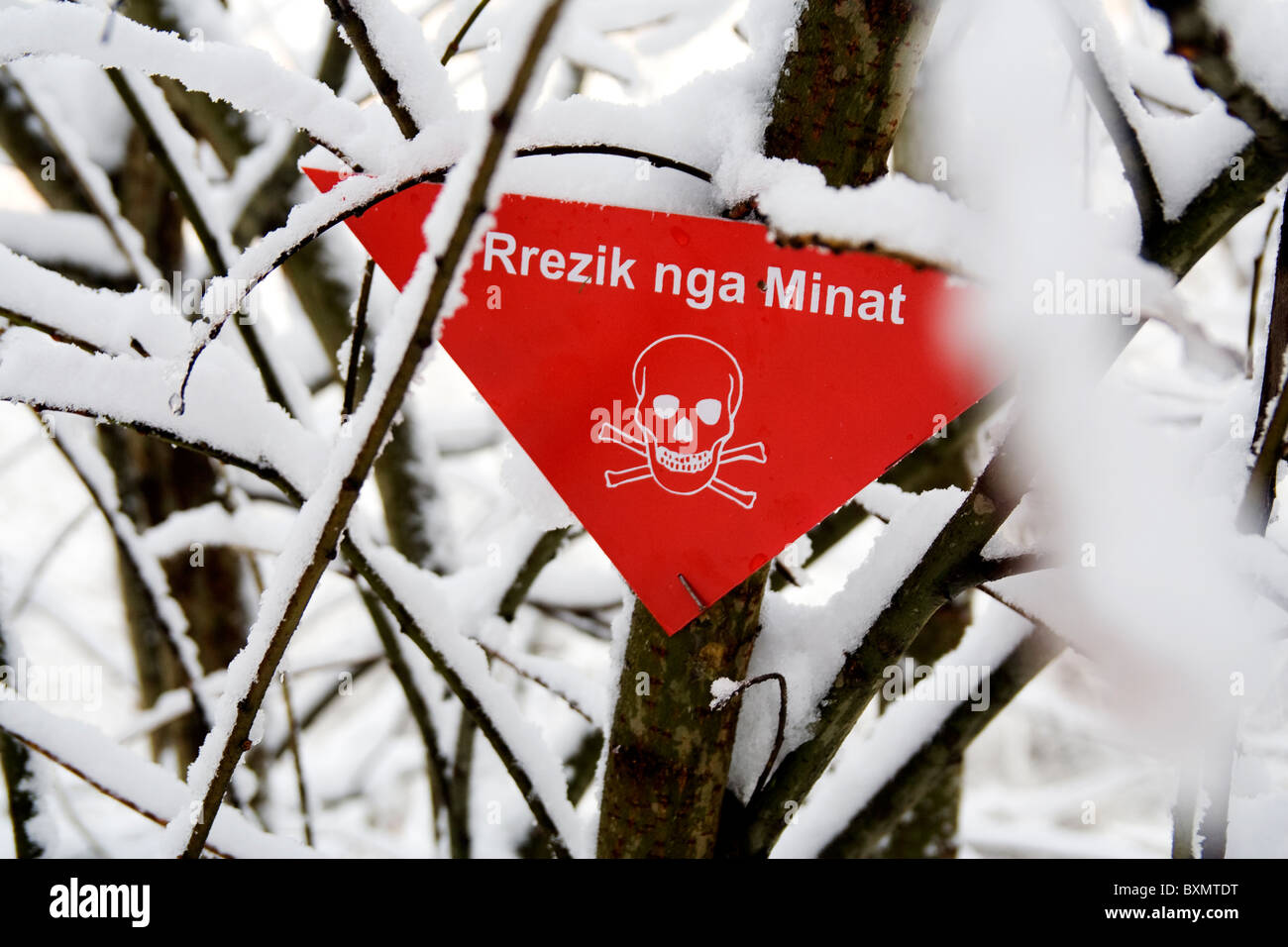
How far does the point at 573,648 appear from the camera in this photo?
452 centimetres

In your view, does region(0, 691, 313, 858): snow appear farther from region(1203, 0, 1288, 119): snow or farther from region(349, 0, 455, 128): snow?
region(1203, 0, 1288, 119): snow

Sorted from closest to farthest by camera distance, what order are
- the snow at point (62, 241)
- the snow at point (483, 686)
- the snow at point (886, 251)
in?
the snow at point (886, 251) < the snow at point (483, 686) < the snow at point (62, 241)

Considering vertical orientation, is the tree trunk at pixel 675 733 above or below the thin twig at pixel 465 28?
below

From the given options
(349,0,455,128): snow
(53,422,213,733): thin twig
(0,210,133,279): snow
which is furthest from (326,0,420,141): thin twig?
(0,210,133,279): snow

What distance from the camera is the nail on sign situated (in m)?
0.53

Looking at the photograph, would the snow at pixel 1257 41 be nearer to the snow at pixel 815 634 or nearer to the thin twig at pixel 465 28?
the snow at pixel 815 634

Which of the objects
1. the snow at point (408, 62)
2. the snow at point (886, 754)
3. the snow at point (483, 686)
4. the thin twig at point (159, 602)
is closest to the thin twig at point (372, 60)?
the snow at point (408, 62)

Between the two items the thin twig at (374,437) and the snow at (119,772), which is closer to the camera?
the thin twig at (374,437)

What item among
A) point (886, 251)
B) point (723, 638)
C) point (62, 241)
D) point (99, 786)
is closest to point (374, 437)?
point (886, 251)

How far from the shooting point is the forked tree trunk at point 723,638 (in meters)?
0.51

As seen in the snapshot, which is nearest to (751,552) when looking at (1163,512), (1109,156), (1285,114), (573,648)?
(1163,512)

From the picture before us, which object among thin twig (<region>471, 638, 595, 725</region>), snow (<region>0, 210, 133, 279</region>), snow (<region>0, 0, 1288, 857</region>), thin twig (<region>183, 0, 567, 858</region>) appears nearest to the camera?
thin twig (<region>183, 0, 567, 858</region>)

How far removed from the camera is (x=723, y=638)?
61cm

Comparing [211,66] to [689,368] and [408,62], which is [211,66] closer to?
[408,62]
